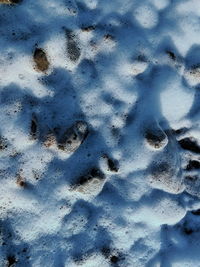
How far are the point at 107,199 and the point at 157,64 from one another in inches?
50.8

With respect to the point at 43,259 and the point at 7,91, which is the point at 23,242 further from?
the point at 7,91

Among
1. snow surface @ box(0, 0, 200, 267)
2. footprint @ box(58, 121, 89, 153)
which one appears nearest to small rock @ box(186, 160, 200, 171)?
snow surface @ box(0, 0, 200, 267)

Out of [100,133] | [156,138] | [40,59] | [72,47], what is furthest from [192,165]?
[40,59]

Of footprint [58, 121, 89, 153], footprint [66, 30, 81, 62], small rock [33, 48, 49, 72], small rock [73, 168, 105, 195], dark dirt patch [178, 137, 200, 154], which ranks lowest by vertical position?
small rock [73, 168, 105, 195]

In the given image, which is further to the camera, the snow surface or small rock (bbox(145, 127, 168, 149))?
small rock (bbox(145, 127, 168, 149))

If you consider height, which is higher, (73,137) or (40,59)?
(40,59)

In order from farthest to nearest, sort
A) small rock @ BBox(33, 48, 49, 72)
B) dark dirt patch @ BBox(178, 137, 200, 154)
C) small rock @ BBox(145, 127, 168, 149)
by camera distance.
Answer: dark dirt patch @ BBox(178, 137, 200, 154), small rock @ BBox(145, 127, 168, 149), small rock @ BBox(33, 48, 49, 72)

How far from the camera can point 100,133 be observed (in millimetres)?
3426

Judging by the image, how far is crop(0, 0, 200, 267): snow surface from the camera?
3.25 m

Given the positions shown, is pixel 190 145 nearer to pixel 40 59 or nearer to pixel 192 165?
pixel 192 165

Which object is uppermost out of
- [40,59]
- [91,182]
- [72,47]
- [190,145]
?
[72,47]

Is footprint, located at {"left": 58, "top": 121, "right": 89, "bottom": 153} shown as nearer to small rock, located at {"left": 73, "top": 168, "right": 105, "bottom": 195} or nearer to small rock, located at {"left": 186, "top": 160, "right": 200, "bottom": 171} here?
small rock, located at {"left": 73, "top": 168, "right": 105, "bottom": 195}

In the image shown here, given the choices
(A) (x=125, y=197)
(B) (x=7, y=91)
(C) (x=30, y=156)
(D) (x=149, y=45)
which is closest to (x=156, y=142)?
(A) (x=125, y=197)

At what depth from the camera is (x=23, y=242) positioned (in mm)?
3275
